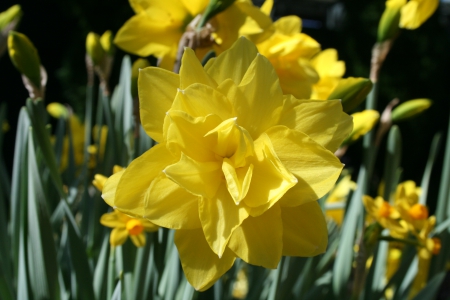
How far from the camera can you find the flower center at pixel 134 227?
23.9 inches

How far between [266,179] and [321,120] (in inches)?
3.7

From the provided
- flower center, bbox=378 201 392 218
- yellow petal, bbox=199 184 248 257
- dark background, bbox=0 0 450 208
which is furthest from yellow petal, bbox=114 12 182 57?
dark background, bbox=0 0 450 208

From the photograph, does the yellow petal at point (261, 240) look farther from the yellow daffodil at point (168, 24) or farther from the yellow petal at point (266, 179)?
the yellow daffodil at point (168, 24)

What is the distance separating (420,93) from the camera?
12.1ft

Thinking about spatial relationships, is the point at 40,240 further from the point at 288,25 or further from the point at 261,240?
the point at 288,25

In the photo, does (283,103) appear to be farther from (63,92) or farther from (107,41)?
(63,92)

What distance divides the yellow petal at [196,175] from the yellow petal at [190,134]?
0.05 ft

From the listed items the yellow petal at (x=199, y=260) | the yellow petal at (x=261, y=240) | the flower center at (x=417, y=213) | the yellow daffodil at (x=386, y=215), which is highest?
the yellow petal at (x=261, y=240)

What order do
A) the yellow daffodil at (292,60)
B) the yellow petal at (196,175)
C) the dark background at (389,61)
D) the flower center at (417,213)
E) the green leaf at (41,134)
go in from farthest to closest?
1. the dark background at (389,61)
2. the flower center at (417,213)
3. the yellow daffodil at (292,60)
4. the green leaf at (41,134)
5. the yellow petal at (196,175)

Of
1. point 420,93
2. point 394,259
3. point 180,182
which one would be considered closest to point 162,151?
point 180,182

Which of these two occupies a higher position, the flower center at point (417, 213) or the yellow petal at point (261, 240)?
Result: the yellow petal at point (261, 240)

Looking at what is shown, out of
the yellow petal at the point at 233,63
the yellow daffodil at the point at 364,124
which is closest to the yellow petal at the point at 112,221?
the yellow petal at the point at 233,63

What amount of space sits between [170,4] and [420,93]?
349 cm

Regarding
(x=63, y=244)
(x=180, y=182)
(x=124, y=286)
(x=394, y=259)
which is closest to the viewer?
(x=180, y=182)
